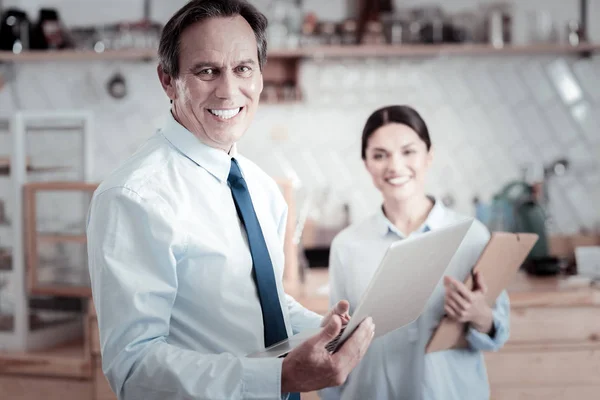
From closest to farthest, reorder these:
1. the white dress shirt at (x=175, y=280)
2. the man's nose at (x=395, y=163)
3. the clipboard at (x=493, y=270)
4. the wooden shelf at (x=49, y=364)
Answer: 1. the white dress shirt at (x=175, y=280)
2. the clipboard at (x=493, y=270)
3. the man's nose at (x=395, y=163)
4. the wooden shelf at (x=49, y=364)

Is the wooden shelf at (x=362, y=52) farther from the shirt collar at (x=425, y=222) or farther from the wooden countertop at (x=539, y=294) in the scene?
the shirt collar at (x=425, y=222)

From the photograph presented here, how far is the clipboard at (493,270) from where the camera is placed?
1.85m

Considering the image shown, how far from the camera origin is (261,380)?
1197mm

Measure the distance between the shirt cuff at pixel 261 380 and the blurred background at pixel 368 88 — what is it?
2.51 meters

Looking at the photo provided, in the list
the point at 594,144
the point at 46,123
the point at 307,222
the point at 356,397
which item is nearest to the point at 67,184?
the point at 46,123

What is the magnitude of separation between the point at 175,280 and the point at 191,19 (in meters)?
0.51

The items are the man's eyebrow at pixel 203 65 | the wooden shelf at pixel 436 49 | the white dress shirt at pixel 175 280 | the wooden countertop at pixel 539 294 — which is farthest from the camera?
the wooden shelf at pixel 436 49

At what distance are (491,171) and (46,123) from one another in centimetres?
246

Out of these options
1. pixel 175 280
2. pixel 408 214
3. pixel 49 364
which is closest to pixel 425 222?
pixel 408 214

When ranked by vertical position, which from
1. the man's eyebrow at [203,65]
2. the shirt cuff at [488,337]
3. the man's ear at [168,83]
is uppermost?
the man's eyebrow at [203,65]

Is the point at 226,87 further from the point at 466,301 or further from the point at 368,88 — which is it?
the point at 368,88

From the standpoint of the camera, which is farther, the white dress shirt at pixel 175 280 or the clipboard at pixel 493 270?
the clipboard at pixel 493 270

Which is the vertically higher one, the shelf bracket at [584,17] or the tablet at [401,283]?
the shelf bracket at [584,17]

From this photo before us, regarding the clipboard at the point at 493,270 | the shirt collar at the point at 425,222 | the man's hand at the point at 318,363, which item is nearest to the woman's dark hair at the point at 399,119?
the shirt collar at the point at 425,222
